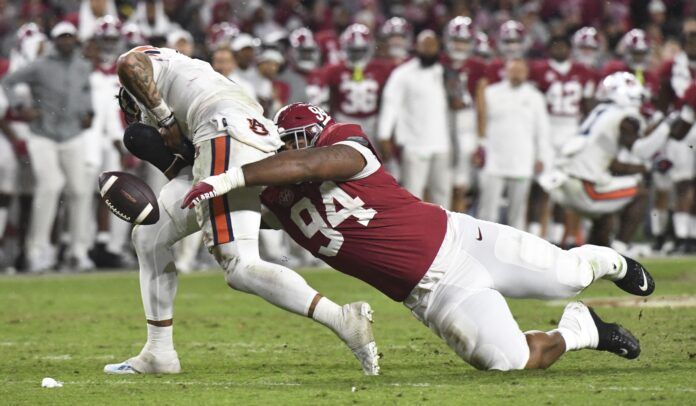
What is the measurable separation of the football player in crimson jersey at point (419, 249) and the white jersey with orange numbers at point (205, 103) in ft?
0.44

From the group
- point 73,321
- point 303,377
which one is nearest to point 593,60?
point 73,321

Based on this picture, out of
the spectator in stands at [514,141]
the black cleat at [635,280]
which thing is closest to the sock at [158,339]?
the black cleat at [635,280]

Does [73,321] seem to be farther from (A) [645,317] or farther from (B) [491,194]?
(B) [491,194]

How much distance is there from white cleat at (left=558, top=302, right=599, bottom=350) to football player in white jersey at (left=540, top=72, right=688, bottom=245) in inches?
203

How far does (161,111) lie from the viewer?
561cm

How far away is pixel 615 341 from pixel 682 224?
24.8 feet

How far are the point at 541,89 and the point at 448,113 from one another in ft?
3.94

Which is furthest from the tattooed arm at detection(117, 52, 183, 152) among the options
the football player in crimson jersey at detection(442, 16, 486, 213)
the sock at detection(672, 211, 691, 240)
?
the sock at detection(672, 211, 691, 240)

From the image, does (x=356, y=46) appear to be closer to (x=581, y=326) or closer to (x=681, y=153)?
(x=681, y=153)

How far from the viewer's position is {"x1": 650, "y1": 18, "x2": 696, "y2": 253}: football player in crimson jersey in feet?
41.5

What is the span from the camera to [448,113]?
1242 centimetres

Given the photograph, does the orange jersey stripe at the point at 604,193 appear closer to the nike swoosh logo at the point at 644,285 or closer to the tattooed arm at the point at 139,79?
the nike swoosh logo at the point at 644,285

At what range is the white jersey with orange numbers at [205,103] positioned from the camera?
540 cm

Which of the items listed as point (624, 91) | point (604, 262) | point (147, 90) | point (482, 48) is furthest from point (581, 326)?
point (482, 48)
